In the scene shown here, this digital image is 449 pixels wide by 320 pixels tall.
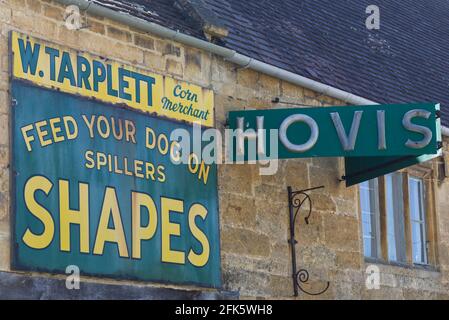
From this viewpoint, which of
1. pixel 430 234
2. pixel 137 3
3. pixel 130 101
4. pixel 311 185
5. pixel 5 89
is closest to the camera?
pixel 5 89

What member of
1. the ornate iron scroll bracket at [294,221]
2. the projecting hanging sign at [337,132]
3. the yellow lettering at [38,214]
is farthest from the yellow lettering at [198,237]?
the yellow lettering at [38,214]

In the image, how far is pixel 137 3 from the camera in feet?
36.3

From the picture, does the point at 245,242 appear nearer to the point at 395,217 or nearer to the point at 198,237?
the point at 198,237

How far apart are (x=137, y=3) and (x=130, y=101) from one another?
46.8 inches

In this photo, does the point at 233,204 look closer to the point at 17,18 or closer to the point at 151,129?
the point at 151,129

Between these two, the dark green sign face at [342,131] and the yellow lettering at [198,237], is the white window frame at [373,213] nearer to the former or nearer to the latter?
the dark green sign face at [342,131]

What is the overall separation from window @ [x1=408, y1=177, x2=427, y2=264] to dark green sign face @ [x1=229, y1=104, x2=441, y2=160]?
2.15 metres

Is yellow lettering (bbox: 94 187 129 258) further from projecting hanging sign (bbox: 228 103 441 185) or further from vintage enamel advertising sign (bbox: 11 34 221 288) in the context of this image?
projecting hanging sign (bbox: 228 103 441 185)

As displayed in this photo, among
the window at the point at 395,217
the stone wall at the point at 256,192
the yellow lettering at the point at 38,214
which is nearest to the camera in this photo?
the yellow lettering at the point at 38,214

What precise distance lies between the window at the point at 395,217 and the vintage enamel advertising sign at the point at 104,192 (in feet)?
9.27

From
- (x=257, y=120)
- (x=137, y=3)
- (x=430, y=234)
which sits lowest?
(x=430, y=234)

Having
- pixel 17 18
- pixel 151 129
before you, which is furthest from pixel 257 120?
pixel 17 18

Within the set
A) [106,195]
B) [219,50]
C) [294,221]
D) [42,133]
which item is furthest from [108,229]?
[294,221]

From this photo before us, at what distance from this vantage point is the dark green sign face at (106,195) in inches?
367
